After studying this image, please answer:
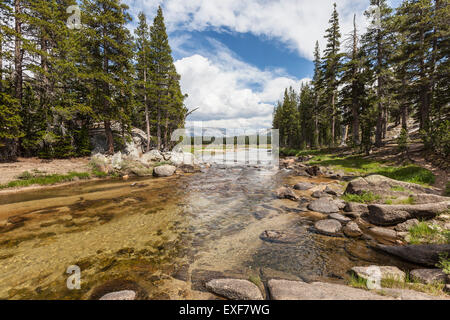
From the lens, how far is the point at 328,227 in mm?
6629

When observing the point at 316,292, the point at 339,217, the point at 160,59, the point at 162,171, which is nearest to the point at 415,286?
the point at 316,292

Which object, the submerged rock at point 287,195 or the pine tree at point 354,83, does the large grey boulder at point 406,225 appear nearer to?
the submerged rock at point 287,195

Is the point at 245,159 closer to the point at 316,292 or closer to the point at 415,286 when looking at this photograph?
the point at 415,286

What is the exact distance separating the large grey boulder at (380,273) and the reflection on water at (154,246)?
406mm

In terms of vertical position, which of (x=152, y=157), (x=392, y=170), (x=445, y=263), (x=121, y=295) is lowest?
(x=121, y=295)

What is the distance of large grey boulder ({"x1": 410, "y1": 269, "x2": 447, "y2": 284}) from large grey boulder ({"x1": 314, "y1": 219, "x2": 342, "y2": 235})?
259 cm

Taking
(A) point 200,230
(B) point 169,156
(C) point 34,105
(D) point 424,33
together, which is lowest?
(A) point 200,230

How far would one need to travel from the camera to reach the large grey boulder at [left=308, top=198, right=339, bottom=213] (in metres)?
8.37

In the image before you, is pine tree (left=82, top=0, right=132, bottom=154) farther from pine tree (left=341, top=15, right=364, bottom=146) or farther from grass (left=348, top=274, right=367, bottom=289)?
pine tree (left=341, top=15, right=364, bottom=146)

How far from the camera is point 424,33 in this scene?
1766 centimetres

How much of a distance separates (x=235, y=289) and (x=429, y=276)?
404 centimetres
